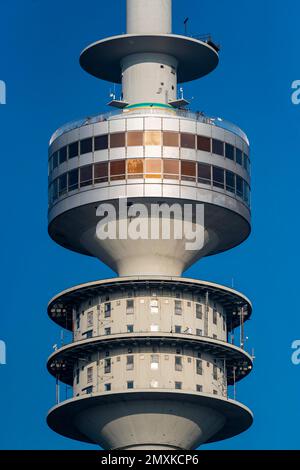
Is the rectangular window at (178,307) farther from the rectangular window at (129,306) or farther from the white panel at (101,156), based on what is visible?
the white panel at (101,156)

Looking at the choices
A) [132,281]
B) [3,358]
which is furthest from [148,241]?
[3,358]

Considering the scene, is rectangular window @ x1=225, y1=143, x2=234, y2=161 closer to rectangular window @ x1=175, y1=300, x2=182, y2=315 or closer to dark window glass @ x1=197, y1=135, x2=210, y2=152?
dark window glass @ x1=197, y1=135, x2=210, y2=152

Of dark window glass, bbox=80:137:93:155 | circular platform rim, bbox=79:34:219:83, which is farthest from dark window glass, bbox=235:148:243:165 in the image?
dark window glass, bbox=80:137:93:155

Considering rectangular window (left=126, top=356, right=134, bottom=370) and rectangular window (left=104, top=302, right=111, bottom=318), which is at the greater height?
rectangular window (left=104, top=302, right=111, bottom=318)

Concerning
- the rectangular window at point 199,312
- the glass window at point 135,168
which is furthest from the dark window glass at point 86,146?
the rectangular window at point 199,312

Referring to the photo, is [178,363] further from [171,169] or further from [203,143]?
[203,143]

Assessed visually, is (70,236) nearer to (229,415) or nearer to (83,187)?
(83,187)
